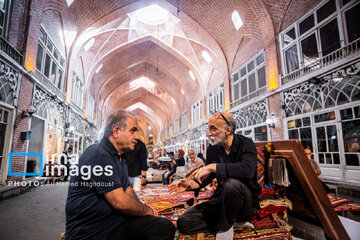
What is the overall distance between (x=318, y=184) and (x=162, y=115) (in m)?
31.7

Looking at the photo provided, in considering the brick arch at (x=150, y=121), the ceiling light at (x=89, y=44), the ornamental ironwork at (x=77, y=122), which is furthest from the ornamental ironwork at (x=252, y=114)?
the brick arch at (x=150, y=121)

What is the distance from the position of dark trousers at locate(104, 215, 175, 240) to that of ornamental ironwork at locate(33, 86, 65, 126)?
7983 mm

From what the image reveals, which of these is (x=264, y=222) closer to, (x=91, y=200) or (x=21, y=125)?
(x=91, y=200)

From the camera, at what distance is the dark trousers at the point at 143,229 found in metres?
1.36

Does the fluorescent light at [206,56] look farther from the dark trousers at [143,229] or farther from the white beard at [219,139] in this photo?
the dark trousers at [143,229]

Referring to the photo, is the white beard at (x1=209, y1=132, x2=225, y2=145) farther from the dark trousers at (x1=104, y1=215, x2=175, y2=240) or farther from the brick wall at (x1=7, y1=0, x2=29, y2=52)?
the brick wall at (x1=7, y1=0, x2=29, y2=52)

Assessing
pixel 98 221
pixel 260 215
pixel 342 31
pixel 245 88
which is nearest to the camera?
pixel 98 221

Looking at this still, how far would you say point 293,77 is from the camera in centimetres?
759

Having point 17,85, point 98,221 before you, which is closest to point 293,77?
point 98,221

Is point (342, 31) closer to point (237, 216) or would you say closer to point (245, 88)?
point (245, 88)

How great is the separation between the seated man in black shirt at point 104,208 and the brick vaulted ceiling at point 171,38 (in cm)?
901

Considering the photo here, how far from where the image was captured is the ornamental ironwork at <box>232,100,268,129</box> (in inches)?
363

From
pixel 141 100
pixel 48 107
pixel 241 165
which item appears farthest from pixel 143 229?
pixel 141 100

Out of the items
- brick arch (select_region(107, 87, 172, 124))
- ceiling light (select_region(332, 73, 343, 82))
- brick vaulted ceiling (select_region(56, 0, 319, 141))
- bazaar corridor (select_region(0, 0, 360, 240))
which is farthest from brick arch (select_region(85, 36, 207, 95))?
ceiling light (select_region(332, 73, 343, 82))
